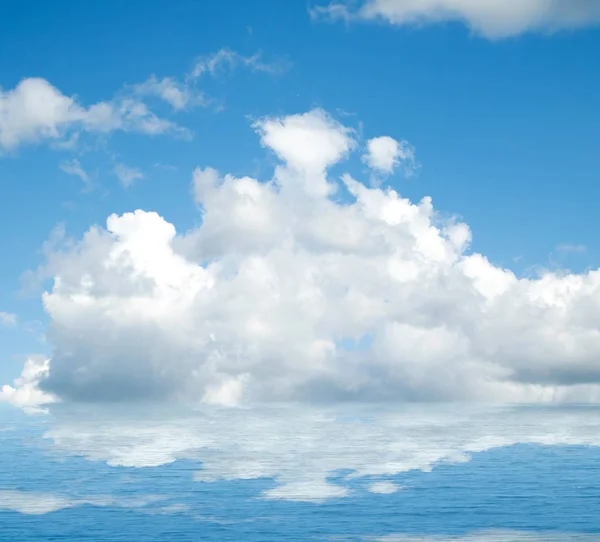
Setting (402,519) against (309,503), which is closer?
(402,519)

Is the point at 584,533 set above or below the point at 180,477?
below

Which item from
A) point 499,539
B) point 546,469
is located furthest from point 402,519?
point 546,469

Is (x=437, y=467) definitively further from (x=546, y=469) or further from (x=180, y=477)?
(x=180, y=477)

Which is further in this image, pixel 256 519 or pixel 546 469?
pixel 546 469

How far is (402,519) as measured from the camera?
388 ft

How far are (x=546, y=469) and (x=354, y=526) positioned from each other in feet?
286

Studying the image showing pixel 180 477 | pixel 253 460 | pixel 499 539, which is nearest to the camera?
pixel 499 539

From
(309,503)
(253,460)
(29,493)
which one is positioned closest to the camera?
(309,503)

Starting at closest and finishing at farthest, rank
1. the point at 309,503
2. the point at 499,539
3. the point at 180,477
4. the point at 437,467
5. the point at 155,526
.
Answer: the point at 499,539 < the point at 155,526 < the point at 309,503 < the point at 180,477 < the point at 437,467

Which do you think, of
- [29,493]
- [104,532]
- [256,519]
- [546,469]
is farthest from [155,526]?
[546,469]

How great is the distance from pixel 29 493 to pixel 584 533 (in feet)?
365

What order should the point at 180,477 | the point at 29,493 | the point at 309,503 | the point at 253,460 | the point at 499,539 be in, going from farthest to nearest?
the point at 253,460
the point at 180,477
the point at 29,493
the point at 309,503
the point at 499,539

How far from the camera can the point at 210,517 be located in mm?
118562

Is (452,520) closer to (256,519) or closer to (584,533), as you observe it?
(584,533)
